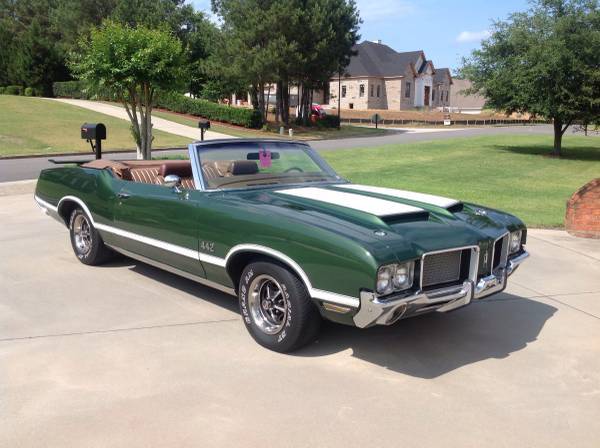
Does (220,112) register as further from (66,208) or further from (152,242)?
(152,242)

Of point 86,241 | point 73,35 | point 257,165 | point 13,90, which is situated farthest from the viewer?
point 73,35

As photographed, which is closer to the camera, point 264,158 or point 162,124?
point 264,158

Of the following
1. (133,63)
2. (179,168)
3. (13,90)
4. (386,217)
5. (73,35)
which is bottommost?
(386,217)

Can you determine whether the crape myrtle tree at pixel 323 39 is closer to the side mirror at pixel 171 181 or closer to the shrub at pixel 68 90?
the shrub at pixel 68 90

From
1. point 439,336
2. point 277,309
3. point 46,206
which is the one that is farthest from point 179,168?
point 439,336

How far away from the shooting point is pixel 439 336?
461 cm

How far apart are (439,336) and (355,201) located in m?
1.24

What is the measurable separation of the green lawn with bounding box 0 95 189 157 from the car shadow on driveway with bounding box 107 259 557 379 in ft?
65.7

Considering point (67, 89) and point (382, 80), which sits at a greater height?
point (382, 80)

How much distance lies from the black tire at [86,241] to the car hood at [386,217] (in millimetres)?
2044

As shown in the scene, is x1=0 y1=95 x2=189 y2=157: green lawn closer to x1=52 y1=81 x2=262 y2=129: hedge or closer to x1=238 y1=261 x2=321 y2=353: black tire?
x1=52 y1=81 x2=262 y2=129: hedge

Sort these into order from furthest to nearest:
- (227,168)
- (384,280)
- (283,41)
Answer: (283,41) < (227,168) < (384,280)

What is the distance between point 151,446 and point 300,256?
57.3 inches

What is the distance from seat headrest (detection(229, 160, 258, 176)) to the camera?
507cm
